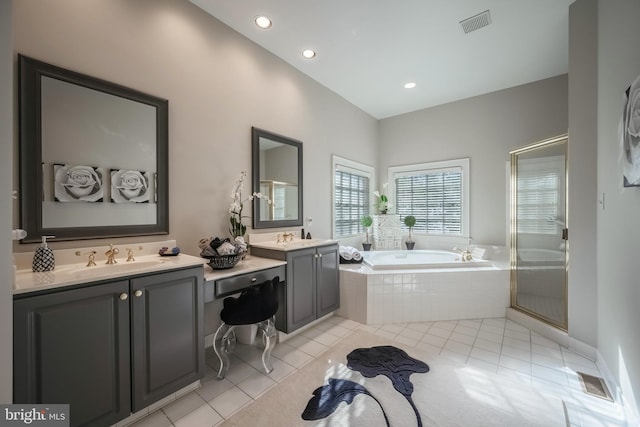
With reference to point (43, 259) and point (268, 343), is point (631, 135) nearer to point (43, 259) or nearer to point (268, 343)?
point (268, 343)

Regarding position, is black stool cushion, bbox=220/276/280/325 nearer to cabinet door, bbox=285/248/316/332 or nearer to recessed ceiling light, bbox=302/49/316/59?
cabinet door, bbox=285/248/316/332

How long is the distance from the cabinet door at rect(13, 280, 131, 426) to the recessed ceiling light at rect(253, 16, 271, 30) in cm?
249

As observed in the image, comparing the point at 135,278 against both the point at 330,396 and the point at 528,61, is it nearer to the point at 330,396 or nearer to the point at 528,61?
the point at 330,396

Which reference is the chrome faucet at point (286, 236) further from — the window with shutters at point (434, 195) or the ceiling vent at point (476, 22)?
the ceiling vent at point (476, 22)

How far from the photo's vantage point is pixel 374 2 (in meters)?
2.16

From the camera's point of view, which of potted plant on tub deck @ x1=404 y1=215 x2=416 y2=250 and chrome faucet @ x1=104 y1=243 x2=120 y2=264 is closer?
chrome faucet @ x1=104 y1=243 x2=120 y2=264

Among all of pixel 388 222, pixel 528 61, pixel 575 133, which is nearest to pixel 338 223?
pixel 388 222

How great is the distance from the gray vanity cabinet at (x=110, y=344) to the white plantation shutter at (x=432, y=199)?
3974mm

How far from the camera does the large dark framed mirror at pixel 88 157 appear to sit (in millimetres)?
1444

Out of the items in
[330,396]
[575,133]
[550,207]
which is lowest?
[330,396]

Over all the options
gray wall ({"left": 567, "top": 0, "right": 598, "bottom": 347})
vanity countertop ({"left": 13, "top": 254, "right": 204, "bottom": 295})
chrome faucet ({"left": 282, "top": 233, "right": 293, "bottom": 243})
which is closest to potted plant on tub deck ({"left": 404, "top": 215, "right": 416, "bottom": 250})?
gray wall ({"left": 567, "top": 0, "right": 598, "bottom": 347})

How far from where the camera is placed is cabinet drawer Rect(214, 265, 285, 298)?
1817 millimetres

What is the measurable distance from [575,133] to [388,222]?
2644mm

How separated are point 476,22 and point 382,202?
9.17 feet
